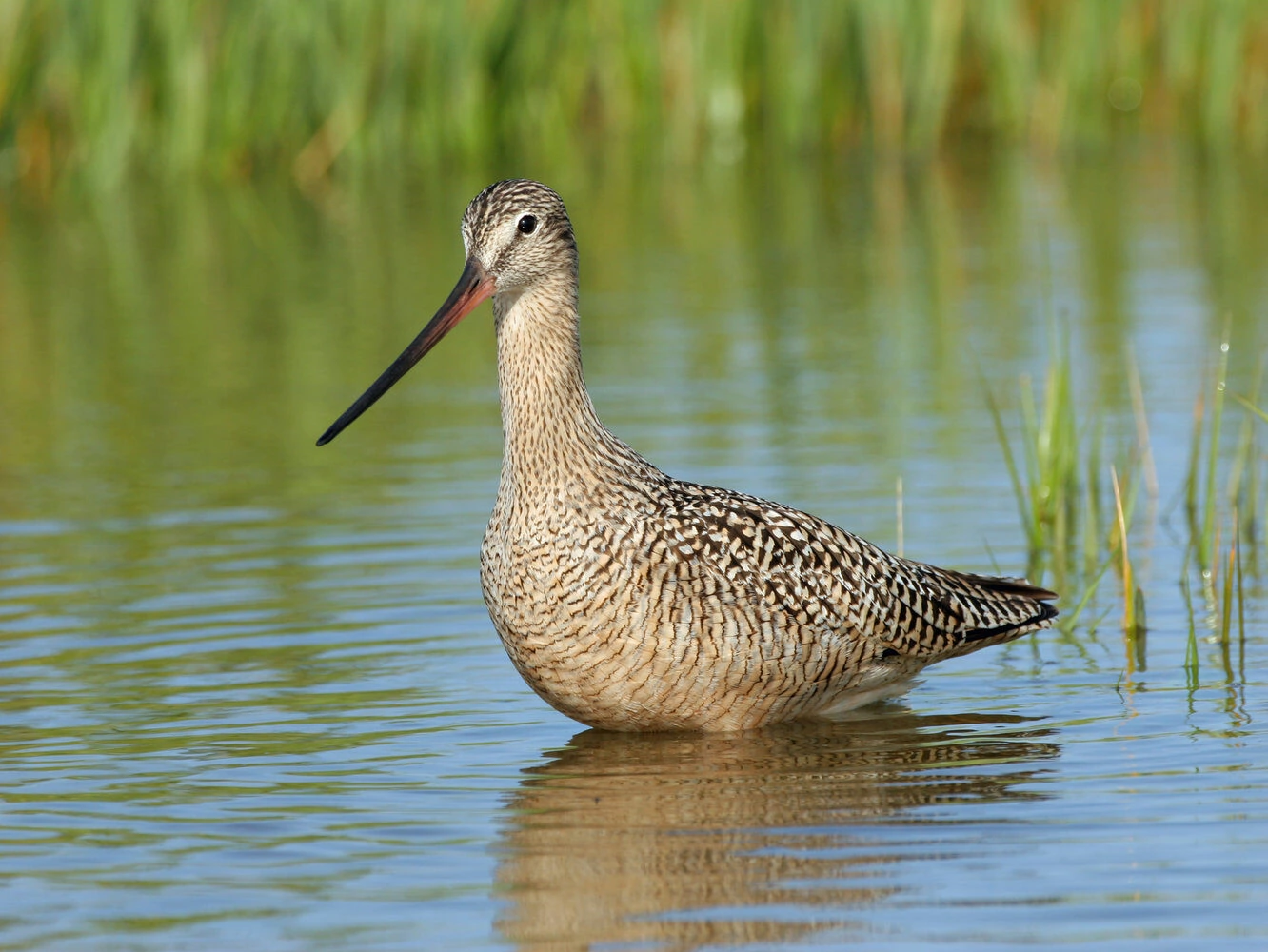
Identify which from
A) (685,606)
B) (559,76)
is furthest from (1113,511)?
(559,76)

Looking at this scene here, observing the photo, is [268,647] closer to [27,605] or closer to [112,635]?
[112,635]

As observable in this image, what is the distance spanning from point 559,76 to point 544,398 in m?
16.3

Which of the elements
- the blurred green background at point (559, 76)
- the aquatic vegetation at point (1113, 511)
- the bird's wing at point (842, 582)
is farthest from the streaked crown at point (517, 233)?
the blurred green background at point (559, 76)

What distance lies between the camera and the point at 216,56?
20750mm

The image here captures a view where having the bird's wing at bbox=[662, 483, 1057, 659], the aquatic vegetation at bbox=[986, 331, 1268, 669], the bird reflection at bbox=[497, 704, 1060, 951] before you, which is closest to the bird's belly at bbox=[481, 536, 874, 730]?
the bird's wing at bbox=[662, 483, 1057, 659]

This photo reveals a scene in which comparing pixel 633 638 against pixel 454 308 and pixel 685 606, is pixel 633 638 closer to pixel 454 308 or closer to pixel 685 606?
pixel 685 606

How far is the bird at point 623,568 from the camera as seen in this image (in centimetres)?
732

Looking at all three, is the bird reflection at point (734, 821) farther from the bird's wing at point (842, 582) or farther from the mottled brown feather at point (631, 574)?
the bird's wing at point (842, 582)

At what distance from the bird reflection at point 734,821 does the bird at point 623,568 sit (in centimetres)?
19

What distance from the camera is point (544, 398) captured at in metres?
7.61

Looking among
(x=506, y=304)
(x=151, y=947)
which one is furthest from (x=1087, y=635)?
(x=151, y=947)

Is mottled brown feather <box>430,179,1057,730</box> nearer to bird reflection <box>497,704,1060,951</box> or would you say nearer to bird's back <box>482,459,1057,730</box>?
bird's back <box>482,459,1057,730</box>

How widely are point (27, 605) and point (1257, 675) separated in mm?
5020

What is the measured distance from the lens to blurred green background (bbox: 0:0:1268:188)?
20.6m
